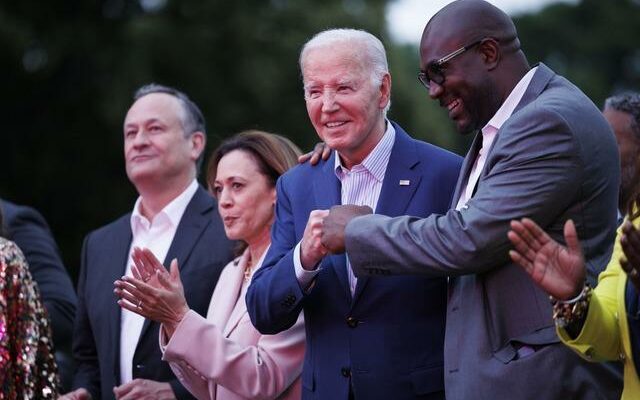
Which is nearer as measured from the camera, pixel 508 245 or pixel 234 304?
pixel 508 245

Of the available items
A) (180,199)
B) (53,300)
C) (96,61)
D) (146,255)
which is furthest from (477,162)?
(96,61)

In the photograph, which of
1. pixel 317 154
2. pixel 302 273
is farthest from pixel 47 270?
pixel 302 273

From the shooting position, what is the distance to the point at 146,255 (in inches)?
217

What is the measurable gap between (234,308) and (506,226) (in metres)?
2.09

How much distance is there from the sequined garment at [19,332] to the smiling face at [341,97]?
5.05 ft

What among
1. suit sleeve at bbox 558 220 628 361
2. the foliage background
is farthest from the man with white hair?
the foliage background

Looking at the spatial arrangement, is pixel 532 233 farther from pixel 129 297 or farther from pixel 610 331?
pixel 129 297

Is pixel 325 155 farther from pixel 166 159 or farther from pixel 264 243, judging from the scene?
pixel 166 159

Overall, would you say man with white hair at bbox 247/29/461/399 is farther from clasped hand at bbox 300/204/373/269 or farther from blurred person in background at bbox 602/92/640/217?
blurred person in background at bbox 602/92/640/217

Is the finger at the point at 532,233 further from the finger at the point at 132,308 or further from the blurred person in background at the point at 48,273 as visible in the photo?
the blurred person in background at the point at 48,273

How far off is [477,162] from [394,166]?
0.52 metres

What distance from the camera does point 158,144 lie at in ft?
23.3

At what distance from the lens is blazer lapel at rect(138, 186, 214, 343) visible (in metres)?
6.66

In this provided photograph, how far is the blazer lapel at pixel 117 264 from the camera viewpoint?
6609 mm
